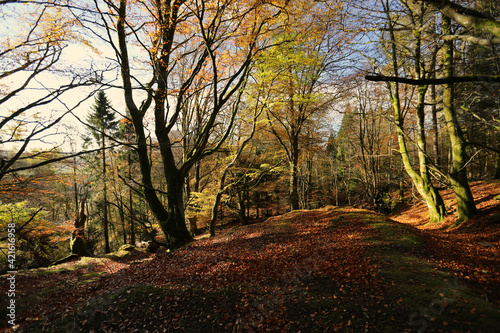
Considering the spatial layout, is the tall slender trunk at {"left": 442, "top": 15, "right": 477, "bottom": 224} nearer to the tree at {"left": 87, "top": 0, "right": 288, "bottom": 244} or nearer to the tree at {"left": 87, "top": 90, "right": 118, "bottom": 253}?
the tree at {"left": 87, "top": 0, "right": 288, "bottom": 244}

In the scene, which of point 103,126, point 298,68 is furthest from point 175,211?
point 103,126

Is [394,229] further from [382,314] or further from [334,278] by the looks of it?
[382,314]

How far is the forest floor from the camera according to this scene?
Answer: 298cm

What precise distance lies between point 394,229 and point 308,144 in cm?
876

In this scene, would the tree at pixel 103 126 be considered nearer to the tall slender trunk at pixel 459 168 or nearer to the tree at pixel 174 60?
the tree at pixel 174 60

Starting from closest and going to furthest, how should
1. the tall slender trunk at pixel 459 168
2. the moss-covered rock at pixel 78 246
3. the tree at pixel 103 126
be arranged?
the tall slender trunk at pixel 459 168 < the moss-covered rock at pixel 78 246 < the tree at pixel 103 126

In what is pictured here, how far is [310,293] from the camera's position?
382 cm

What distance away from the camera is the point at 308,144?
14.8 m

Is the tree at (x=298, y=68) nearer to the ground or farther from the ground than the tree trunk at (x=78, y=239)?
farther from the ground

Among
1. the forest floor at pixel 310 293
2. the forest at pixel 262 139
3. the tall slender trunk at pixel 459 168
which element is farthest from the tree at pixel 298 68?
the forest floor at pixel 310 293

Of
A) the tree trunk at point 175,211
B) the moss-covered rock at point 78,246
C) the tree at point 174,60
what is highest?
the tree at point 174,60

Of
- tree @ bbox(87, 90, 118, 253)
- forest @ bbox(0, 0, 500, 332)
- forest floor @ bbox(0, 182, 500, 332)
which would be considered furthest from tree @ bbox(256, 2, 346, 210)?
tree @ bbox(87, 90, 118, 253)

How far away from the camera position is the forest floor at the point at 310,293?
2979 mm

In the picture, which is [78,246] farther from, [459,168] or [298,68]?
[459,168]
